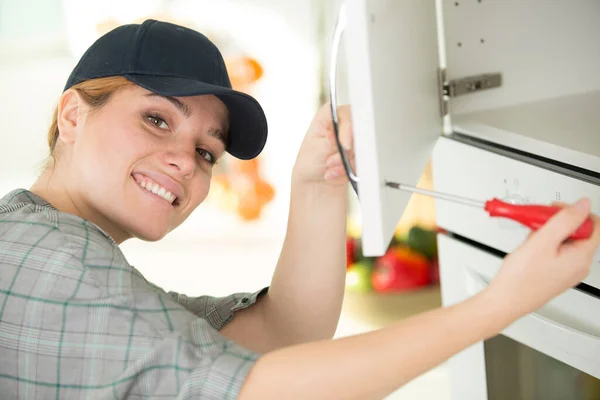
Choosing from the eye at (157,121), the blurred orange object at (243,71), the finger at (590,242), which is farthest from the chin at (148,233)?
the blurred orange object at (243,71)

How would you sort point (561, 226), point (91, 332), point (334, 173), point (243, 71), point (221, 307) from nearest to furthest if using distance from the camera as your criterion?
point (561, 226) → point (91, 332) → point (334, 173) → point (221, 307) → point (243, 71)

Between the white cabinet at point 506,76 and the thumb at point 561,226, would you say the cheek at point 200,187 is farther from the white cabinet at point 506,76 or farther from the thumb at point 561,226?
the thumb at point 561,226

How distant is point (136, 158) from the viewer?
102 cm

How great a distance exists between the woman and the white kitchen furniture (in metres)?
0.19

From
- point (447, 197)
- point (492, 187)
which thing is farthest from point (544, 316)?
point (447, 197)

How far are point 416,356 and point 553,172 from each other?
44 centimetres

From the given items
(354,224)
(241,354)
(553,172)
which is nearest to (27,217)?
(241,354)

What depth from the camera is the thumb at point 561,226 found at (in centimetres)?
67

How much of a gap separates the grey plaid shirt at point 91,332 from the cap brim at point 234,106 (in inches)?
9.4

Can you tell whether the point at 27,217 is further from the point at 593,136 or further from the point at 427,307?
the point at 427,307

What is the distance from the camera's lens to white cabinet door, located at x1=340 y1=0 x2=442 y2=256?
25.5 inches

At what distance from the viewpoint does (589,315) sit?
3.37 ft

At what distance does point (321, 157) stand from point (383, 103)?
0.35 m

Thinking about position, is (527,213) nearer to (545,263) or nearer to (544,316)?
(545,263)
